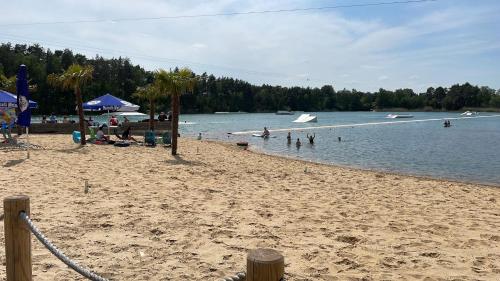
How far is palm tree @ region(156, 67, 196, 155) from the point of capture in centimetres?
1798

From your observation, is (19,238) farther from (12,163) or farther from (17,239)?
(12,163)

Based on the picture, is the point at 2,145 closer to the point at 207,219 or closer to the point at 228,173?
the point at 228,173

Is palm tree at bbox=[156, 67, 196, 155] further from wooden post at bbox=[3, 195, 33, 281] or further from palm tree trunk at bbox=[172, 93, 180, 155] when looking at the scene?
wooden post at bbox=[3, 195, 33, 281]

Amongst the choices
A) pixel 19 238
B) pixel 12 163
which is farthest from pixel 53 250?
pixel 12 163

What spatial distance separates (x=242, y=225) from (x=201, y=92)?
148 metres

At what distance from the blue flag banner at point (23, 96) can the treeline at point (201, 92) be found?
53.4 feet

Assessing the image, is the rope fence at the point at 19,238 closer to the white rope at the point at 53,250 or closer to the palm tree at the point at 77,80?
the white rope at the point at 53,250

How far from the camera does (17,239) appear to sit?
11.3 feet

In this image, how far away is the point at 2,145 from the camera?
17.1m

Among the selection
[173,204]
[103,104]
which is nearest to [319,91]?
[103,104]

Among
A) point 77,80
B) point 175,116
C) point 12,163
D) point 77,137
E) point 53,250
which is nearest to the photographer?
point 53,250

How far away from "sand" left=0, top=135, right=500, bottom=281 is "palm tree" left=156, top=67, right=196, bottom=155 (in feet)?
19.6

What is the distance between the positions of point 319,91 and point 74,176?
19132 centimetres

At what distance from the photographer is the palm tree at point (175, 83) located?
1798 centimetres
